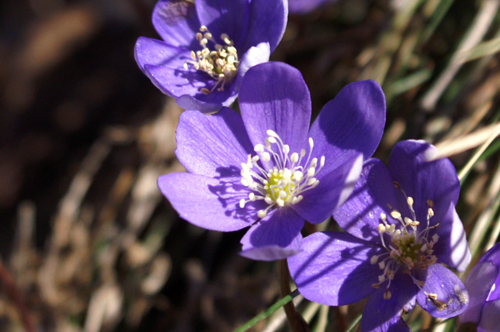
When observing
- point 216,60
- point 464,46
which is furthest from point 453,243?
point 464,46

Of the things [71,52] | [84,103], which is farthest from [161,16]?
[71,52]

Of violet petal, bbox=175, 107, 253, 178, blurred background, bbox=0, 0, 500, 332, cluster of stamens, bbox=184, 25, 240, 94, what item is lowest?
blurred background, bbox=0, 0, 500, 332

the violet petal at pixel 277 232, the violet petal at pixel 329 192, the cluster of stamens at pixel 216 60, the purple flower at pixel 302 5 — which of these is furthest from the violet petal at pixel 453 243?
the purple flower at pixel 302 5

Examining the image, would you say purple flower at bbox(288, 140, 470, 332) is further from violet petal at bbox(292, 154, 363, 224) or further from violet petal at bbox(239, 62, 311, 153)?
violet petal at bbox(239, 62, 311, 153)

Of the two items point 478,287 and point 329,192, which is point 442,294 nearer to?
point 478,287

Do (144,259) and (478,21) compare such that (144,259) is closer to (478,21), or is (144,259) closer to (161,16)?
(161,16)

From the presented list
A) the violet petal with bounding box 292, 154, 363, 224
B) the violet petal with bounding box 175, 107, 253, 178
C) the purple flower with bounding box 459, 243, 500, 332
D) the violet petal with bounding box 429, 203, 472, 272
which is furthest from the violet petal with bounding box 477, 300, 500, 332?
the violet petal with bounding box 175, 107, 253, 178
